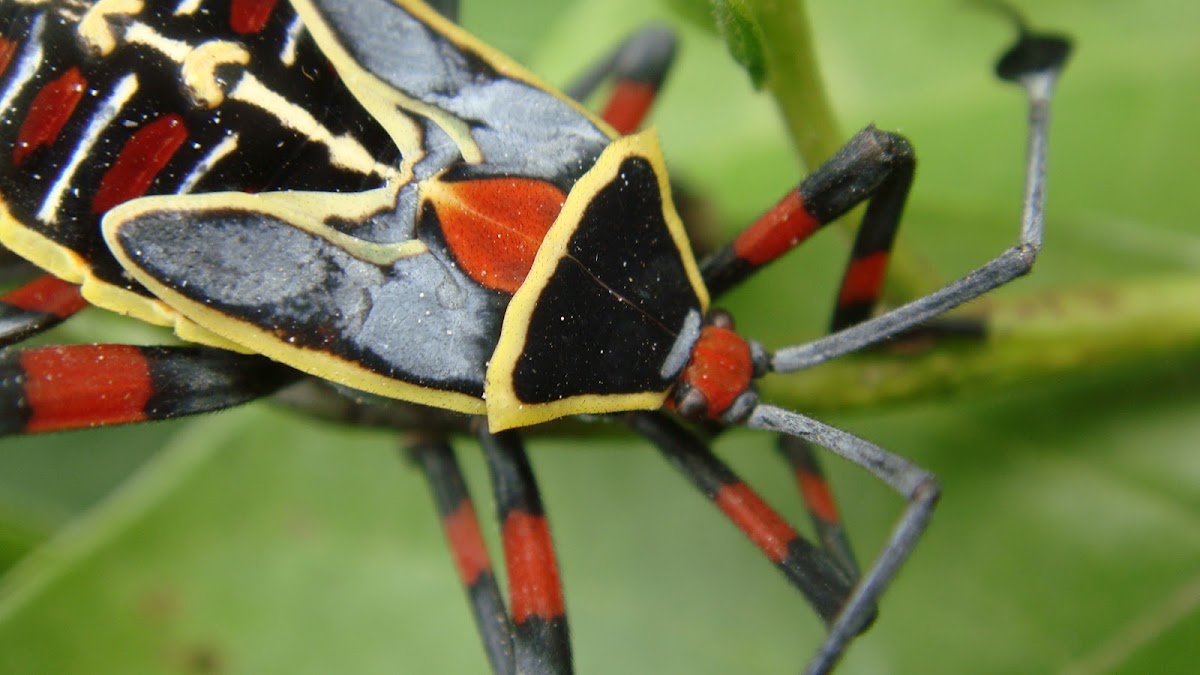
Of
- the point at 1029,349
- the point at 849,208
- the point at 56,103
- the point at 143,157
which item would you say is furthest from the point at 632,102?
the point at 56,103

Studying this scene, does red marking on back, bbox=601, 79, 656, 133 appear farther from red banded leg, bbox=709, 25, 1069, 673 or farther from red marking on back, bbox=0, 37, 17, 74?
red marking on back, bbox=0, 37, 17, 74

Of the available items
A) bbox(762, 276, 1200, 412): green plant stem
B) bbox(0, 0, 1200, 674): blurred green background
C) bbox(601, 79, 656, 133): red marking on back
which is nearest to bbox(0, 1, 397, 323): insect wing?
bbox(0, 0, 1200, 674): blurred green background

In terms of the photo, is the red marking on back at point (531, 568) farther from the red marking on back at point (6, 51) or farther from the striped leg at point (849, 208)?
the red marking on back at point (6, 51)

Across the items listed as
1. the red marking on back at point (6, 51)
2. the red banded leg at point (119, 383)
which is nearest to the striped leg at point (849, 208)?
the red banded leg at point (119, 383)

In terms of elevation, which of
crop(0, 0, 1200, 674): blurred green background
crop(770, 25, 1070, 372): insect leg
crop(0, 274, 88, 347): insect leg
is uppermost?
crop(0, 274, 88, 347): insect leg

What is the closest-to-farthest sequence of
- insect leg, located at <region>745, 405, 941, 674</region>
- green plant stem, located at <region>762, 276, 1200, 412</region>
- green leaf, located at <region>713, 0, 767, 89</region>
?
green leaf, located at <region>713, 0, 767, 89</region> < insect leg, located at <region>745, 405, 941, 674</region> < green plant stem, located at <region>762, 276, 1200, 412</region>

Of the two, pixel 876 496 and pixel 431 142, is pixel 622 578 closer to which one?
pixel 876 496

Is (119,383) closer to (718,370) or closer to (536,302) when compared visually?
(536,302)
